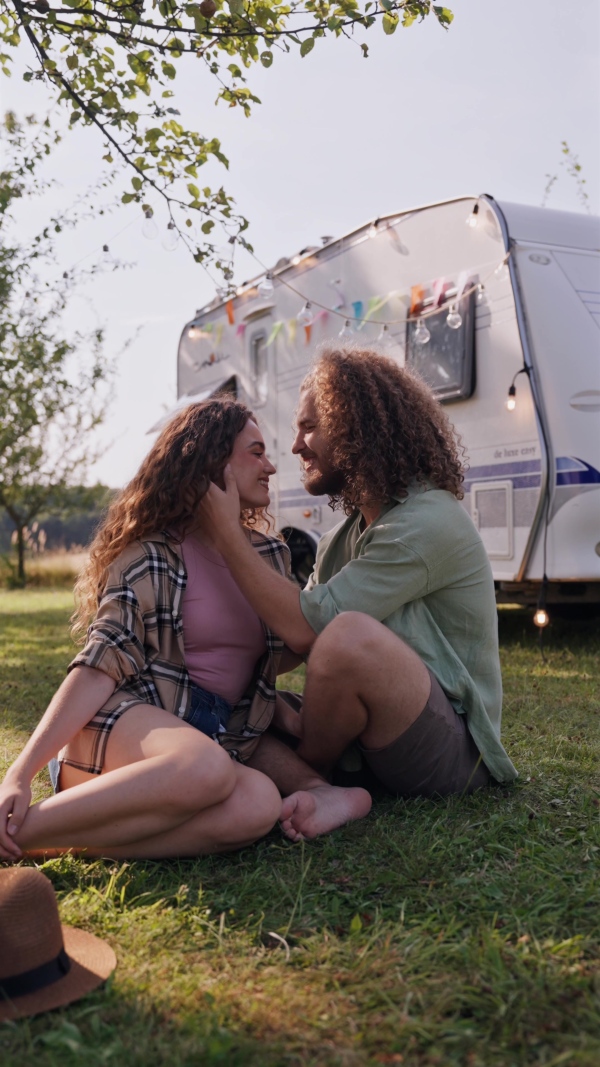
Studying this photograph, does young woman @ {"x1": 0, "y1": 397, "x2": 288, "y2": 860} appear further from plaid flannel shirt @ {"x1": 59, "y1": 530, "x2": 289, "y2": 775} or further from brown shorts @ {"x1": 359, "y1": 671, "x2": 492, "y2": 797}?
brown shorts @ {"x1": 359, "y1": 671, "x2": 492, "y2": 797}

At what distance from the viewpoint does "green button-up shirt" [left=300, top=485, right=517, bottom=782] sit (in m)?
2.54

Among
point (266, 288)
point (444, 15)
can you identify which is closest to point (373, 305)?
point (266, 288)

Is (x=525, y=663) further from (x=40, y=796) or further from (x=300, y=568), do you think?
(x=40, y=796)

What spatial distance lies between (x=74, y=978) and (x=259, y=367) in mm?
6372

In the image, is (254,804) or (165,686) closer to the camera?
(254,804)

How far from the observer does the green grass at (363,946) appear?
1.49m

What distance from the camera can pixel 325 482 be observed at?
2.89 m

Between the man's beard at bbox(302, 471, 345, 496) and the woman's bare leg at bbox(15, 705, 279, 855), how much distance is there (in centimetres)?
93

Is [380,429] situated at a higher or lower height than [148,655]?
higher

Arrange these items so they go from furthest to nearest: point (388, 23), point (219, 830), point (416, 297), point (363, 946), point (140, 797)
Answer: point (416, 297) → point (388, 23) → point (219, 830) → point (140, 797) → point (363, 946)

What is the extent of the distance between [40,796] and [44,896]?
1472 millimetres

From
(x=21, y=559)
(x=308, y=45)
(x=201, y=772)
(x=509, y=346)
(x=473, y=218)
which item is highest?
(x=308, y=45)

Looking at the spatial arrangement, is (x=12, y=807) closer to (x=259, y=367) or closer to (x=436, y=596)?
(x=436, y=596)

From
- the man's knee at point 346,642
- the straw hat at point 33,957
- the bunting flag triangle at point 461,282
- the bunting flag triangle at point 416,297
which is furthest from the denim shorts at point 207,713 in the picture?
the bunting flag triangle at point 416,297
